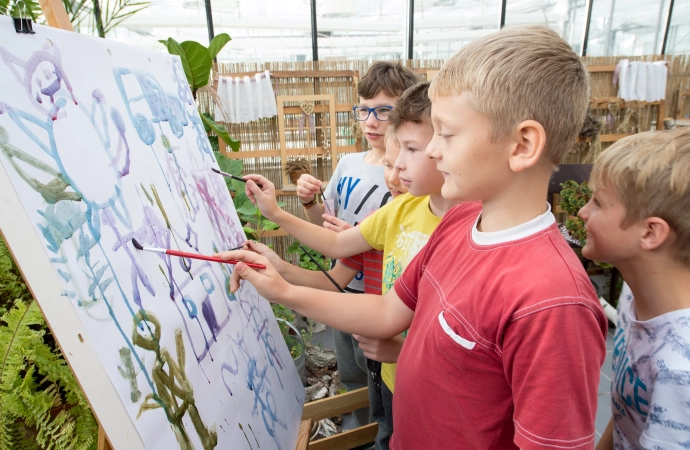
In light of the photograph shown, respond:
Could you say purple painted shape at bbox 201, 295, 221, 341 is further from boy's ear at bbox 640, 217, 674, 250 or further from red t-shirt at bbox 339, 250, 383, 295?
boy's ear at bbox 640, 217, 674, 250

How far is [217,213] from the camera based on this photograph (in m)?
1.06

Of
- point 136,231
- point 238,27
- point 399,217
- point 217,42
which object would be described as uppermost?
point 238,27

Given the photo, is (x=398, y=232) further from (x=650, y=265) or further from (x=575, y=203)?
(x=575, y=203)

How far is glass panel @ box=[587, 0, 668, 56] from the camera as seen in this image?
466 cm

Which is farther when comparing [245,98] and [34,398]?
[245,98]

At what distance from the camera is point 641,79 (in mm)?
4422

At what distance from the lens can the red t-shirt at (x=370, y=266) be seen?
1343 millimetres

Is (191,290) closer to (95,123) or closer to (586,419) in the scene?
(95,123)

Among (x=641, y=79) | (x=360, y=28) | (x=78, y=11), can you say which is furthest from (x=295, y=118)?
(x=641, y=79)

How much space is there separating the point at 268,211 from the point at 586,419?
0.92 metres

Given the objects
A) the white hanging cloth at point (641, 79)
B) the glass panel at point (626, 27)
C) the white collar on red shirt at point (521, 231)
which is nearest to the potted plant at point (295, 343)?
the white collar on red shirt at point (521, 231)

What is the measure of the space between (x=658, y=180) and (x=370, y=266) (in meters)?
0.81

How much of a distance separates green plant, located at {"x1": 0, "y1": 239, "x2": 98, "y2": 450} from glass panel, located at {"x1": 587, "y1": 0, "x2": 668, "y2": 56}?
5.61 metres

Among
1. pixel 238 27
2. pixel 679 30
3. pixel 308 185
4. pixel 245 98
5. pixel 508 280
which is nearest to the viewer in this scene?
pixel 508 280
